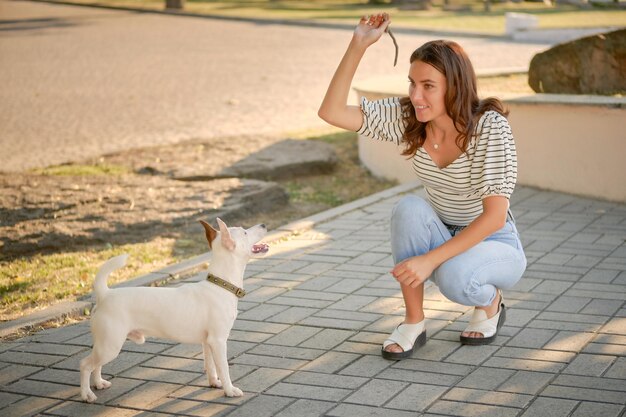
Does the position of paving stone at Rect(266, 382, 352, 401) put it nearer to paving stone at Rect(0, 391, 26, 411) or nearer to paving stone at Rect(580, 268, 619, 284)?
paving stone at Rect(0, 391, 26, 411)

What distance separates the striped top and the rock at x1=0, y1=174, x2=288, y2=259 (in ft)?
9.88

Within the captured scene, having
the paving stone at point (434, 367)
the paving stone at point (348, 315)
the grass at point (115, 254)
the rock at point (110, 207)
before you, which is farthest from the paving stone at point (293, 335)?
the rock at point (110, 207)

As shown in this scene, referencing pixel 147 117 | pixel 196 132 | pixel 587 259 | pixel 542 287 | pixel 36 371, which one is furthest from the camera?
pixel 147 117

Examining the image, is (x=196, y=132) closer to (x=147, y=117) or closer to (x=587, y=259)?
(x=147, y=117)

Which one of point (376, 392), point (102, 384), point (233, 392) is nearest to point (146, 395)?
point (102, 384)

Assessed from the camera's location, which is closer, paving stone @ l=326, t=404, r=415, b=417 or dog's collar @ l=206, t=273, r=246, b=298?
paving stone @ l=326, t=404, r=415, b=417

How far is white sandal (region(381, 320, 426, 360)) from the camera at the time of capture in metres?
4.81

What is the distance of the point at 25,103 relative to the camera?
1493cm

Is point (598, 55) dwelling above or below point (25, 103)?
above

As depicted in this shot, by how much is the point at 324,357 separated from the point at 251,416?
82 centimetres

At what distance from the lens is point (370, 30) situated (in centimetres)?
459

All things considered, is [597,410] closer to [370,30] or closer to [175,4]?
[370,30]

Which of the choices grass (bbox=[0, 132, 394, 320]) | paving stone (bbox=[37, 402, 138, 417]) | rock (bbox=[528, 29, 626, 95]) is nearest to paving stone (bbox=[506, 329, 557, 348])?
paving stone (bbox=[37, 402, 138, 417])

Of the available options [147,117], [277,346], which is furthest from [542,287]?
[147,117]
